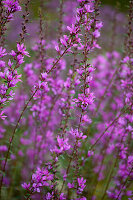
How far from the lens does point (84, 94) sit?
1.74 metres

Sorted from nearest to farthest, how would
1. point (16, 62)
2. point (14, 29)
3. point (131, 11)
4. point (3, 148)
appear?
point (16, 62) < point (131, 11) < point (3, 148) < point (14, 29)

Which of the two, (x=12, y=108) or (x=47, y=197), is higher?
(x=12, y=108)

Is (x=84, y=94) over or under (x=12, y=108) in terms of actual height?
under

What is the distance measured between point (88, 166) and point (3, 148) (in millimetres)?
1499

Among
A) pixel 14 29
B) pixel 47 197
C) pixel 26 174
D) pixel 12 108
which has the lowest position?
pixel 47 197

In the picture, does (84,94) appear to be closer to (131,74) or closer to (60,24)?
(131,74)

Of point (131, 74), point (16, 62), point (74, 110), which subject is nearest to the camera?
point (16, 62)

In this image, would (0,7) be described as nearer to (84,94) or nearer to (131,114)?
(84,94)

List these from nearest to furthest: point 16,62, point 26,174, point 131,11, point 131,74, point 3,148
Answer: point 16,62 → point 131,11 → point 131,74 → point 3,148 → point 26,174

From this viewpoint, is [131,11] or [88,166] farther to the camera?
[88,166]

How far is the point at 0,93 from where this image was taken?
168 cm

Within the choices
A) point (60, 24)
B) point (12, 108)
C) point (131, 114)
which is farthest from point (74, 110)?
point (12, 108)

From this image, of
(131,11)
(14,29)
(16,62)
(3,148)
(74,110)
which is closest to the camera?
(16,62)

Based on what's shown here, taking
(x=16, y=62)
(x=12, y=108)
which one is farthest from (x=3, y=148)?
(x=16, y=62)
